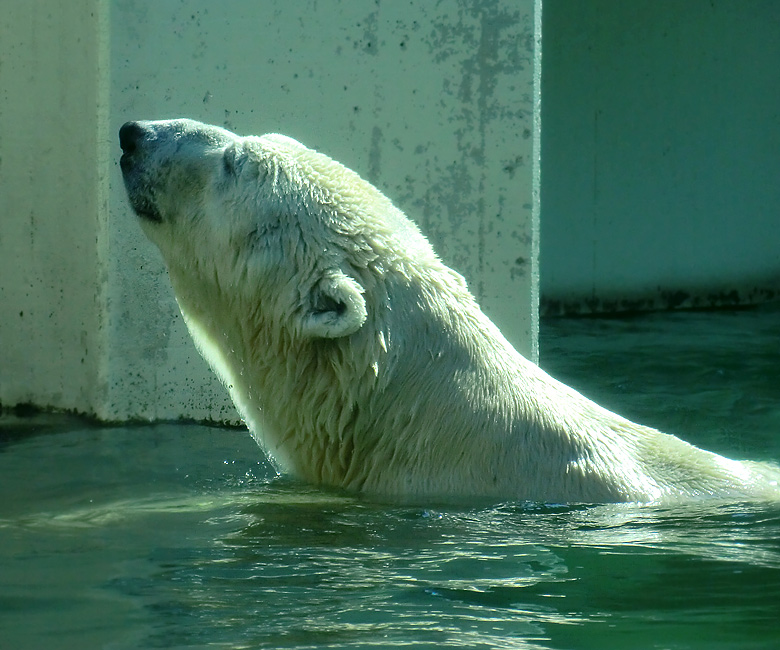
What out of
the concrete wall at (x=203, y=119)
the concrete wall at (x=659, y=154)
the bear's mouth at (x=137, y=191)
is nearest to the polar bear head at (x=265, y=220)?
the bear's mouth at (x=137, y=191)

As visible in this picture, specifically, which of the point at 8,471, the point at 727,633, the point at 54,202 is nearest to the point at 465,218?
the point at 54,202

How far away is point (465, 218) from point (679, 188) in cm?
501

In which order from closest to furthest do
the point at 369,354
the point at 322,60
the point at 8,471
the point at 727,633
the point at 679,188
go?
the point at 727,633
the point at 369,354
the point at 8,471
the point at 322,60
the point at 679,188

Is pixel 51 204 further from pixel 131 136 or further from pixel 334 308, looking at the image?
pixel 334 308

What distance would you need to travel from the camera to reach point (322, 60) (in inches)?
210

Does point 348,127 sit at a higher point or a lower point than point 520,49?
lower

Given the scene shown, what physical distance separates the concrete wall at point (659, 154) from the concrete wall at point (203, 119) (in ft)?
13.4

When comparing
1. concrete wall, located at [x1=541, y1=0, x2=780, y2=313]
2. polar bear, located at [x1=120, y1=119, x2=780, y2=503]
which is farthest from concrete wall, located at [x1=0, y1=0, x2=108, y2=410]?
concrete wall, located at [x1=541, y1=0, x2=780, y2=313]

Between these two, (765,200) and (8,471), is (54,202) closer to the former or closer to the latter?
(8,471)

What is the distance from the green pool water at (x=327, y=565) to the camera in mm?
2582

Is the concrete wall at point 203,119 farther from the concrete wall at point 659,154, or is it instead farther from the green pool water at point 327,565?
the concrete wall at point 659,154

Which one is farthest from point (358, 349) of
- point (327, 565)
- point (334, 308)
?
point (327, 565)

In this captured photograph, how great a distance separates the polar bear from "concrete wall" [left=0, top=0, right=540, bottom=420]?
1396 millimetres

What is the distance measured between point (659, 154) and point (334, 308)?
6.91m
